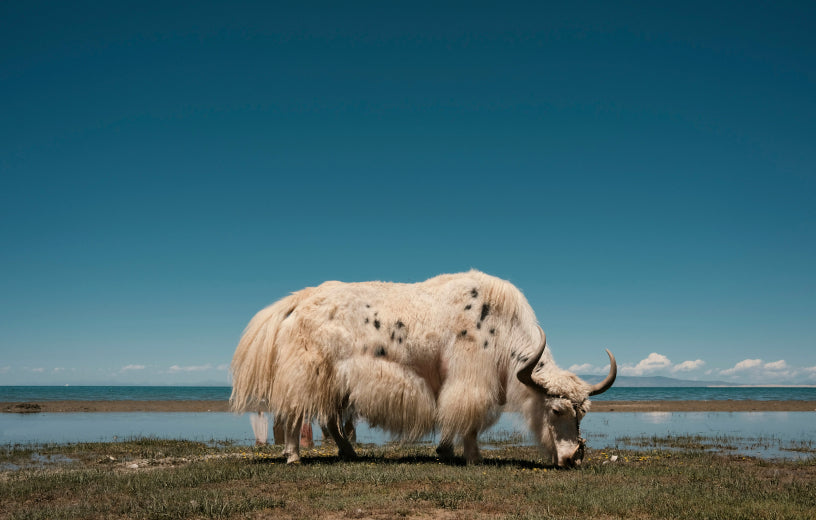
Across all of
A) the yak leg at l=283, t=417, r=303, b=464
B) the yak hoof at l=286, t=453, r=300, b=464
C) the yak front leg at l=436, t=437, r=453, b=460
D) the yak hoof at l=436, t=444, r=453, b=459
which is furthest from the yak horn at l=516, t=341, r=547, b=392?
the yak hoof at l=286, t=453, r=300, b=464

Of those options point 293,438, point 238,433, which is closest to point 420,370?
point 293,438

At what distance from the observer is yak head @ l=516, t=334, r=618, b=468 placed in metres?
8.54

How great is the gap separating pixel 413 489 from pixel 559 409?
287cm

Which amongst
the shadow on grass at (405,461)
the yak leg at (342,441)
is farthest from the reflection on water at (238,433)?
the yak leg at (342,441)

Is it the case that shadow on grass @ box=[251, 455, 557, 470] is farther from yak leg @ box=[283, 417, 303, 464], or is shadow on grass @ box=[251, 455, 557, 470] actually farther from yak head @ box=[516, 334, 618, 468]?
yak head @ box=[516, 334, 618, 468]

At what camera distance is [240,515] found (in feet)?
17.9

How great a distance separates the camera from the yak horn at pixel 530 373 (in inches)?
328

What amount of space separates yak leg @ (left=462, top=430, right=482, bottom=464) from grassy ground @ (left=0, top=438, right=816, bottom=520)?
0.20m

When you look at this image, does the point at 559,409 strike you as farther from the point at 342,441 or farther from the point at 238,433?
the point at 238,433

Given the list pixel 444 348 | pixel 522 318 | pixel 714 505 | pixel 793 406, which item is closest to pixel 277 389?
pixel 444 348

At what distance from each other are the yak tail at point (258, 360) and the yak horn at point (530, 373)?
3.78 metres

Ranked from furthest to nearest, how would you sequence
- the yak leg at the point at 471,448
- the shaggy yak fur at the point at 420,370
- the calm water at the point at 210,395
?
the calm water at the point at 210,395 → the yak leg at the point at 471,448 → the shaggy yak fur at the point at 420,370

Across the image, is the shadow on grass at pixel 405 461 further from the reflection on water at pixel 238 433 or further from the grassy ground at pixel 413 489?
the reflection on water at pixel 238 433

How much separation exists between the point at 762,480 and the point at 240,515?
6.33 meters
